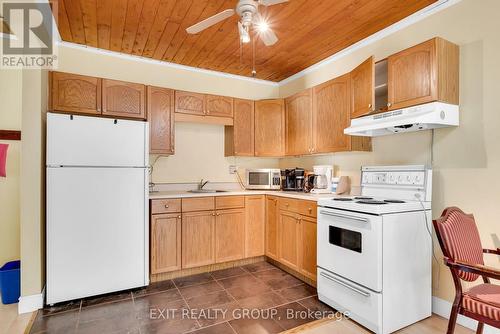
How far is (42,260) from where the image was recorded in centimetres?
237

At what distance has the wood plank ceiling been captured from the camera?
231 cm

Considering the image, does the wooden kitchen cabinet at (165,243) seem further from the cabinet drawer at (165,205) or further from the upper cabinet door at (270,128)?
the upper cabinet door at (270,128)

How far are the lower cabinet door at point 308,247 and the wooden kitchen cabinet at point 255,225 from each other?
0.74m

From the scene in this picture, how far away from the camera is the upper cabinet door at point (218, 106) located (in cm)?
352

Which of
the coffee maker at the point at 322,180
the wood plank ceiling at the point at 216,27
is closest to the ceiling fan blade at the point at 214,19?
the wood plank ceiling at the point at 216,27

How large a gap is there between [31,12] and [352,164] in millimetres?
3332

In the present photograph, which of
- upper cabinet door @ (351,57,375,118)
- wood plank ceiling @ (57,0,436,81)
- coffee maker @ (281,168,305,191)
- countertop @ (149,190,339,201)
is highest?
wood plank ceiling @ (57,0,436,81)

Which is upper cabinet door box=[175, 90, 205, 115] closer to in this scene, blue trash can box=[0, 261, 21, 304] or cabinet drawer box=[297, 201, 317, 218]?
cabinet drawer box=[297, 201, 317, 218]

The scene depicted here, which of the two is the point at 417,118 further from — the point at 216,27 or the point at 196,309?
the point at 196,309

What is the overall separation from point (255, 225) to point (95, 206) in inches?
72.6

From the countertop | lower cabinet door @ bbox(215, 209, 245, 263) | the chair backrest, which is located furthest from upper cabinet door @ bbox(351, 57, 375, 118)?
lower cabinet door @ bbox(215, 209, 245, 263)

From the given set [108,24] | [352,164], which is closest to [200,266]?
[352,164]
